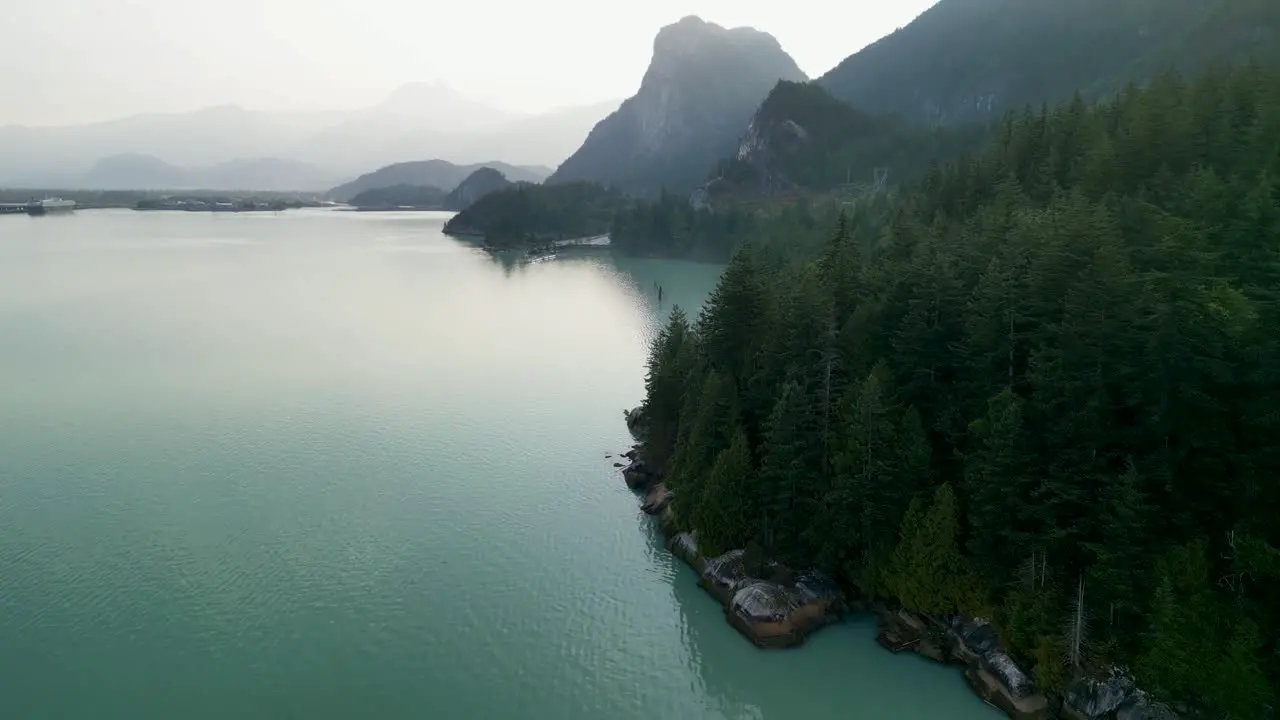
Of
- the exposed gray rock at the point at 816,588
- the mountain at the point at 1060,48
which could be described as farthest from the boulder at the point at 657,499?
the mountain at the point at 1060,48

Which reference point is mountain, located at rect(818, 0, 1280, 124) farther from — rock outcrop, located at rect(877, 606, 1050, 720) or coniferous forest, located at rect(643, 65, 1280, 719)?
rock outcrop, located at rect(877, 606, 1050, 720)

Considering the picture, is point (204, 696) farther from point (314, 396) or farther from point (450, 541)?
point (314, 396)

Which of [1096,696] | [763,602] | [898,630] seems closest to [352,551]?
[763,602]

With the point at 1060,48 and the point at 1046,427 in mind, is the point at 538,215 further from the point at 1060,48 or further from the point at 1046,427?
the point at 1046,427

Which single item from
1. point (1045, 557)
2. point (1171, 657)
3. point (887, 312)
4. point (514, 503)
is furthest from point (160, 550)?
point (1171, 657)

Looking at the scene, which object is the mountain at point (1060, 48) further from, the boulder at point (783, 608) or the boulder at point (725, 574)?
the boulder at point (725, 574)

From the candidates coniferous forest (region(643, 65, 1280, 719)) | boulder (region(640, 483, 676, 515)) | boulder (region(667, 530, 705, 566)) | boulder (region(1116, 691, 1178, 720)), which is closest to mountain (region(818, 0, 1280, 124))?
coniferous forest (region(643, 65, 1280, 719))

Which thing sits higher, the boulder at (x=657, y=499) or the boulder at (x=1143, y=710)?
the boulder at (x=1143, y=710)
